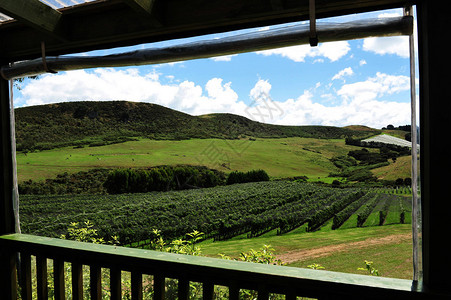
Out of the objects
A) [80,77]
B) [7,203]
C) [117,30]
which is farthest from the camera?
[80,77]

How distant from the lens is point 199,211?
318cm

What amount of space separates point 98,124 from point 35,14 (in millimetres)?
2182

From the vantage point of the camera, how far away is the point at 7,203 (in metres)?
1.98

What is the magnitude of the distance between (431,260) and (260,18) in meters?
1.25

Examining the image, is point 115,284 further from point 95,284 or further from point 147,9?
point 147,9

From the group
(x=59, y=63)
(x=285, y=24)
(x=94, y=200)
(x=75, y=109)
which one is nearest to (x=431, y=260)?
(x=285, y=24)

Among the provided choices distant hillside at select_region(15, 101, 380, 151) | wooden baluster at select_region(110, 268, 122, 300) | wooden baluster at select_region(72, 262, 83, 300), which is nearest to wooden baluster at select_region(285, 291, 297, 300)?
wooden baluster at select_region(110, 268, 122, 300)

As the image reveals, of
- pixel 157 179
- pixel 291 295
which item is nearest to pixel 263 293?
pixel 291 295

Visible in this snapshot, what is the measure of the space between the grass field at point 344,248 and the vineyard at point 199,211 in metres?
0.11

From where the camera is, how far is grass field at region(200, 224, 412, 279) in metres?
2.10

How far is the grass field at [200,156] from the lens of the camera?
2.98 meters

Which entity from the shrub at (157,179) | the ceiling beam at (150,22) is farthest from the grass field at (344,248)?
the ceiling beam at (150,22)

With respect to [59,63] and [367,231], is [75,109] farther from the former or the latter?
[367,231]

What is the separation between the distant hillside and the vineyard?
2.37 feet
